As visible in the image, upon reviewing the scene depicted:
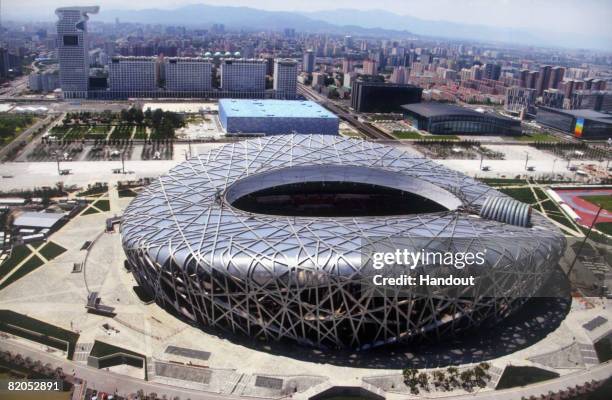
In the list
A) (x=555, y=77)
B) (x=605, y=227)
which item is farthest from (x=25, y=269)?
(x=555, y=77)

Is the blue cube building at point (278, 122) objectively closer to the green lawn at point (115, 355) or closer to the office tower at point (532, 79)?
the green lawn at point (115, 355)

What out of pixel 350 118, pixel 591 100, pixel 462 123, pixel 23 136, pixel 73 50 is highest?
pixel 73 50

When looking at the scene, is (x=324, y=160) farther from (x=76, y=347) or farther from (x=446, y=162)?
(x=446, y=162)

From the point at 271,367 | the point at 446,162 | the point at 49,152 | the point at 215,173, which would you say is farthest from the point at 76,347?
the point at 446,162

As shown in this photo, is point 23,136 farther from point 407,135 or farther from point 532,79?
point 532,79

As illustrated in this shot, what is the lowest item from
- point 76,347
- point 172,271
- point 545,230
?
point 76,347

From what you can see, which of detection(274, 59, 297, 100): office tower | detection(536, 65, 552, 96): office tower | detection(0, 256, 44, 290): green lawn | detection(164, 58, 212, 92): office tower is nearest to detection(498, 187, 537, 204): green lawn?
detection(0, 256, 44, 290): green lawn
